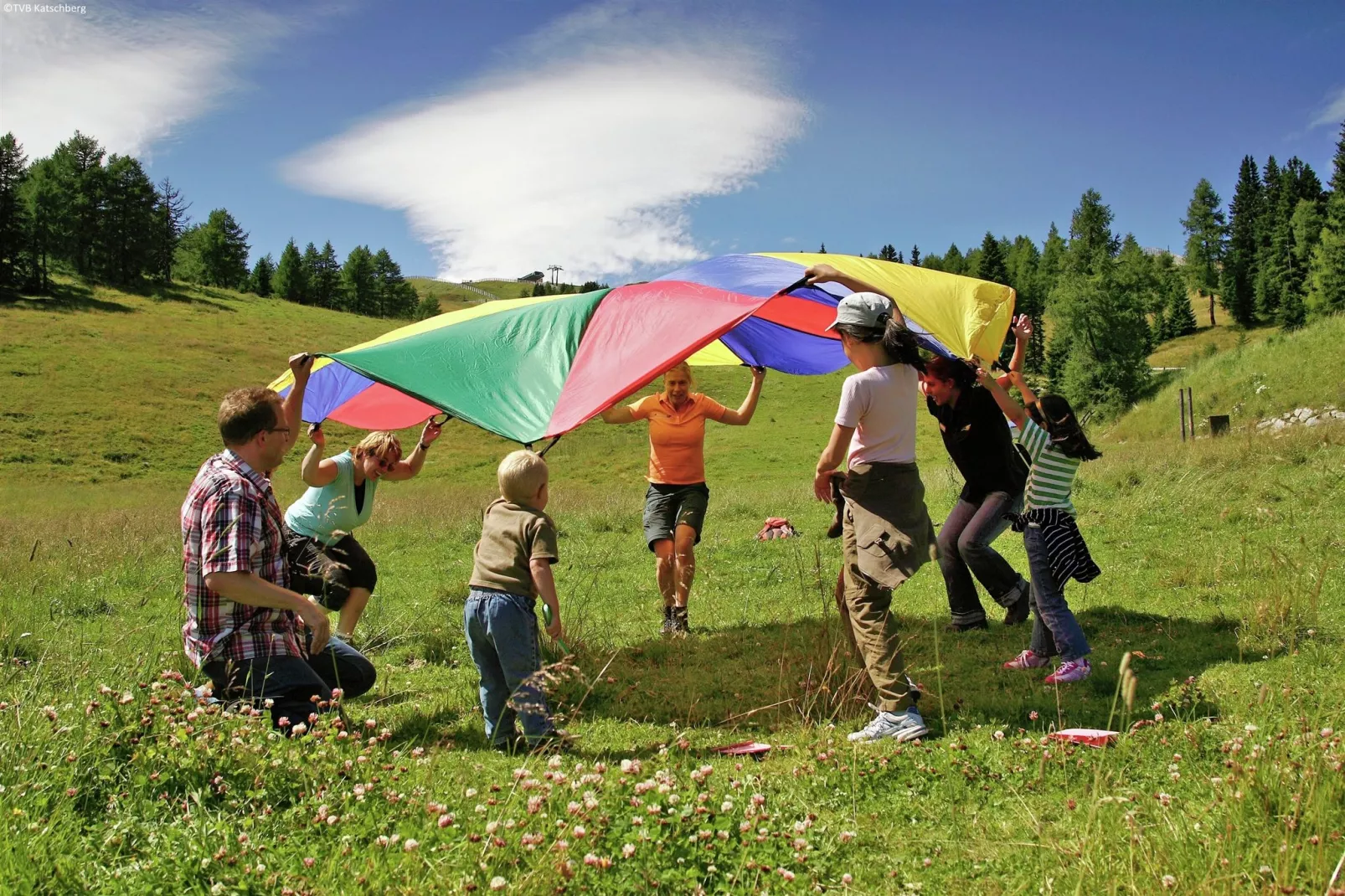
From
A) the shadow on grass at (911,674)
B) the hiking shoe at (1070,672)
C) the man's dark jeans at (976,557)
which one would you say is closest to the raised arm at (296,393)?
the shadow on grass at (911,674)

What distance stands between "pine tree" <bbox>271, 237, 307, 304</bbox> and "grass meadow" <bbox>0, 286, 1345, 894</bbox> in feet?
286

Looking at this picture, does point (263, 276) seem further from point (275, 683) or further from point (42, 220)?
point (275, 683)

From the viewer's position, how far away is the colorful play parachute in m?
5.32

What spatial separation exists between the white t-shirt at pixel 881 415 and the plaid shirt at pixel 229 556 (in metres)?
2.84

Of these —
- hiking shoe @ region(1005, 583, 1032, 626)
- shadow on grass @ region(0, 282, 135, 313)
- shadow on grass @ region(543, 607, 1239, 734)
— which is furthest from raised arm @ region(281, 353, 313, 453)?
shadow on grass @ region(0, 282, 135, 313)

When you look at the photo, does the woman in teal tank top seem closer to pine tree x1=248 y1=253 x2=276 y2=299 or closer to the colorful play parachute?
the colorful play parachute

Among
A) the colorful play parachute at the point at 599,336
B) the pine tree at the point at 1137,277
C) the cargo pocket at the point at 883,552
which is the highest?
the pine tree at the point at 1137,277

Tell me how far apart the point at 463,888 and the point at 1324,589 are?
22.2 ft

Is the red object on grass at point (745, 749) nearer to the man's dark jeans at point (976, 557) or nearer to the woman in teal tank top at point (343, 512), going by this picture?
the man's dark jeans at point (976, 557)

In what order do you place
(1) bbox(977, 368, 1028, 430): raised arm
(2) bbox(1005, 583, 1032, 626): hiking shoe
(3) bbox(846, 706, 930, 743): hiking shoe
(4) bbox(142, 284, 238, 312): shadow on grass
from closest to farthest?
(3) bbox(846, 706, 930, 743): hiking shoe < (1) bbox(977, 368, 1028, 430): raised arm < (2) bbox(1005, 583, 1032, 626): hiking shoe < (4) bbox(142, 284, 238, 312): shadow on grass

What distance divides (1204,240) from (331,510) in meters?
102

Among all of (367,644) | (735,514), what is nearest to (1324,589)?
(367,644)

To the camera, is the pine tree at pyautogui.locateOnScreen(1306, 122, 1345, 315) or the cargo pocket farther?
the pine tree at pyautogui.locateOnScreen(1306, 122, 1345, 315)

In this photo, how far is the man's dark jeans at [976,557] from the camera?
6.20 m
